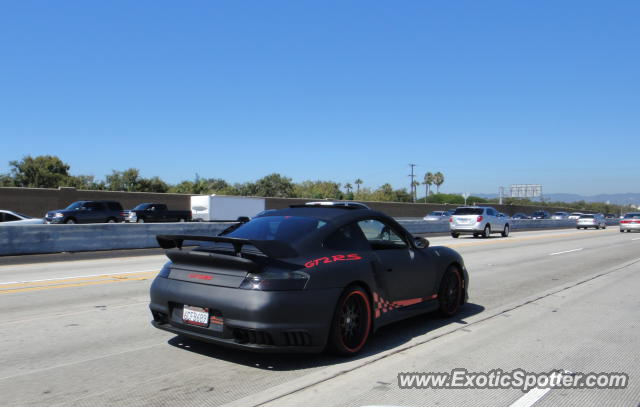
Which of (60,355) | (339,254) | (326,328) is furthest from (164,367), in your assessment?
(339,254)

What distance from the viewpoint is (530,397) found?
442cm

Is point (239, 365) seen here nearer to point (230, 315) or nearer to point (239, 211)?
point (230, 315)

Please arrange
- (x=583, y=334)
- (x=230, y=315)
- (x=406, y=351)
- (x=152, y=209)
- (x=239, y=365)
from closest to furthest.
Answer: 1. (x=230, y=315)
2. (x=239, y=365)
3. (x=406, y=351)
4. (x=583, y=334)
5. (x=152, y=209)

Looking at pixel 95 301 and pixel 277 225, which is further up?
pixel 277 225

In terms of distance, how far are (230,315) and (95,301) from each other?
4460 mm

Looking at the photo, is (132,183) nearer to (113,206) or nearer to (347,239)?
(113,206)

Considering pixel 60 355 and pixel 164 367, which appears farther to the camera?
pixel 60 355

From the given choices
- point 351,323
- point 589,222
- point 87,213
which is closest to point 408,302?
point 351,323

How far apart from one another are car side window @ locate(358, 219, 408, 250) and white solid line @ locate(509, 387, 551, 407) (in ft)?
7.36

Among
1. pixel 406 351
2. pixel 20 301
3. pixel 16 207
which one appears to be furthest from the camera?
pixel 16 207

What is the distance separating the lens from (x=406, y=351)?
568 cm

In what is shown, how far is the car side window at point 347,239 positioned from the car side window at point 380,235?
0.51 feet

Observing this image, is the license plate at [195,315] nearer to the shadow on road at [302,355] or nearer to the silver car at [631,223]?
the shadow on road at [302,355]

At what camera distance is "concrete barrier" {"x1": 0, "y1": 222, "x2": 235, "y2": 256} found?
631 inches
